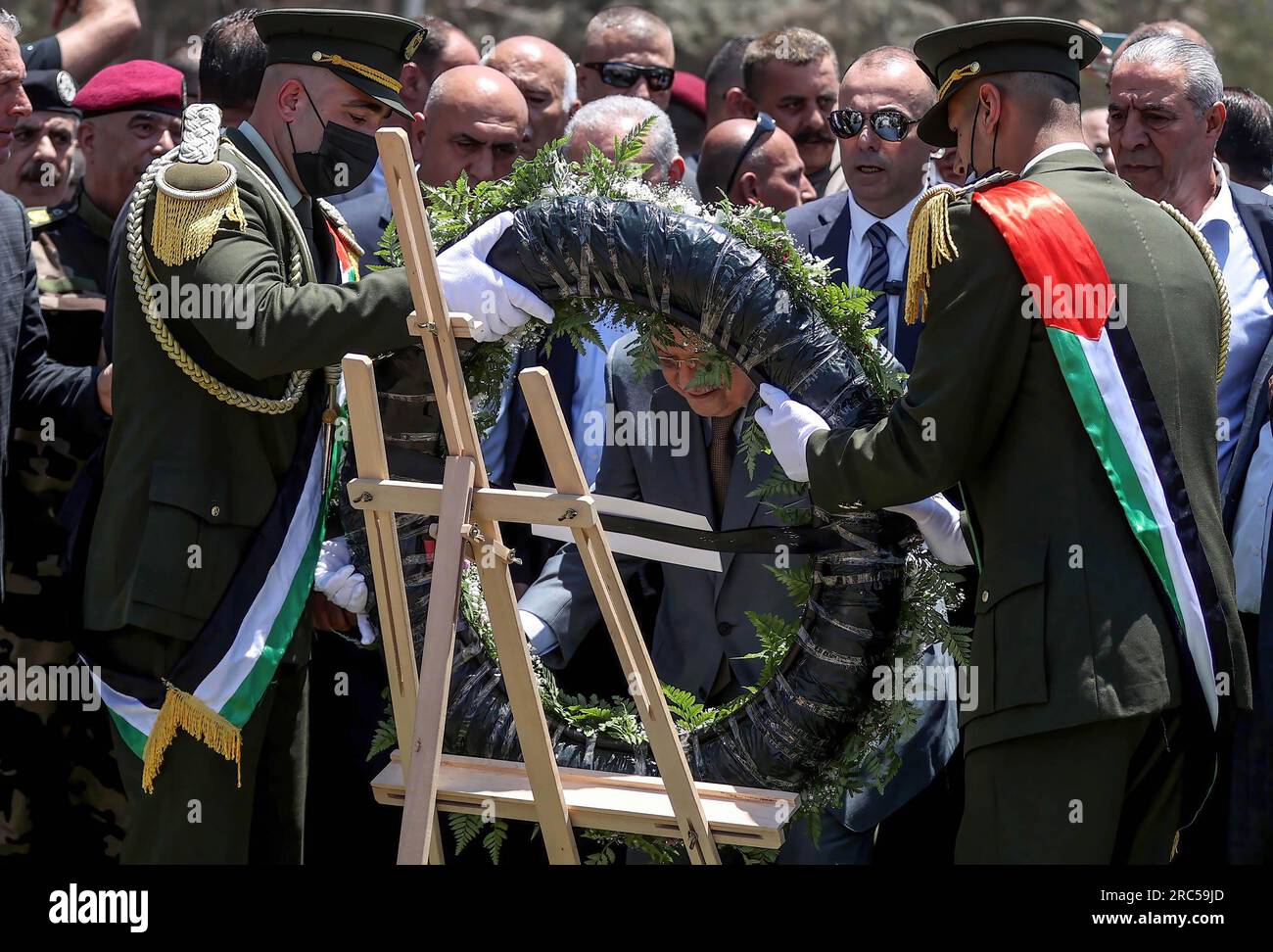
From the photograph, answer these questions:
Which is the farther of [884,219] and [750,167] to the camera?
[750,167]

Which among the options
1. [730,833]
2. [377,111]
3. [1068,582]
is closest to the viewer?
[1068,582]

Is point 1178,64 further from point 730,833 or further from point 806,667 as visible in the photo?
point 730,833

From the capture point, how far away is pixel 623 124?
5617mm

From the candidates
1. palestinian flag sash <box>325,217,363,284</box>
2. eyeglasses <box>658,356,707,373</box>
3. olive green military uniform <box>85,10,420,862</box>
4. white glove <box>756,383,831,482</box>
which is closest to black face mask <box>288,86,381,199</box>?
olive green military uniform <box>85,10,420,862</box>

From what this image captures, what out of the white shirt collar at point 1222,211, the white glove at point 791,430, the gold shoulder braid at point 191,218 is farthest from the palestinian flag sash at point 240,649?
the white shirt collar at point 1222,211

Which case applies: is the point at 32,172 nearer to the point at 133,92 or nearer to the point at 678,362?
the point at 133,92

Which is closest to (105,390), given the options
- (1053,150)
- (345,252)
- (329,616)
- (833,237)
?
(345,252)

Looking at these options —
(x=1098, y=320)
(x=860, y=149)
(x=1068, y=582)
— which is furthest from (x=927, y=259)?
(x=860, y=149)

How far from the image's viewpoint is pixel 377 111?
4.48 meters

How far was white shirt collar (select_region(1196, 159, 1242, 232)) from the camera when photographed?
5156 millimetres

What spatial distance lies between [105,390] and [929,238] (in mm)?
2357

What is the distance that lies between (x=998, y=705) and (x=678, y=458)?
130cm

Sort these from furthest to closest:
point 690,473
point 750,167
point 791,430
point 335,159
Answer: point 750,167
point 690,473
point 335,159
point 791,430

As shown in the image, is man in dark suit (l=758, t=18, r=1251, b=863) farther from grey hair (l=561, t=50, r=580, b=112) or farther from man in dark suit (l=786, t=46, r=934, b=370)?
grey hair (l=561, t=50, r=580, b=112)
